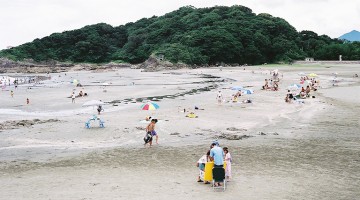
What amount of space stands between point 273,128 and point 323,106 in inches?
435

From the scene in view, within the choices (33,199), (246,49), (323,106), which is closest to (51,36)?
(246,49)

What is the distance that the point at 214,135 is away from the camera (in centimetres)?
2022

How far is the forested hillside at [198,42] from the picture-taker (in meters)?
116

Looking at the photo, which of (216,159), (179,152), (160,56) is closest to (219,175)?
(216,159)

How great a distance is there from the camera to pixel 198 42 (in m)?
119

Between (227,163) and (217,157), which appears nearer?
(217,157)

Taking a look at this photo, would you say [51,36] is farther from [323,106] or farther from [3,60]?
[323,106]

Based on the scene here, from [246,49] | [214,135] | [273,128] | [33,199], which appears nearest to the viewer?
[33,199]

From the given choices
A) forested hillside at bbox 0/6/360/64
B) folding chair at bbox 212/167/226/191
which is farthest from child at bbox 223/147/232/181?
forested hillside at bbox 0/6/360/64

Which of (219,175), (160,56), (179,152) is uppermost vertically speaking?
(160,56)

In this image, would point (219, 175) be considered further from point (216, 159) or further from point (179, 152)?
point (179, 152)

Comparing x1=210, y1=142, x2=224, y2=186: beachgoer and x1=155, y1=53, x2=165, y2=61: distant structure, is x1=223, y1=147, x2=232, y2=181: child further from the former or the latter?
x1=155, y1=53, x2=165, y2=61: distant structure

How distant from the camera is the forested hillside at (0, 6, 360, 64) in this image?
116125 millimetres

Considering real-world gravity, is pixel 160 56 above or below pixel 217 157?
above
